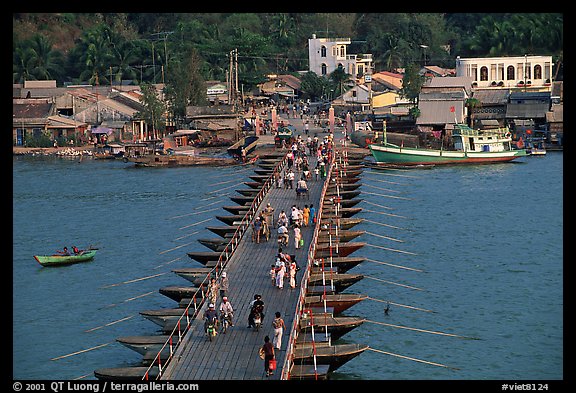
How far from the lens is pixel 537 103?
291 ft

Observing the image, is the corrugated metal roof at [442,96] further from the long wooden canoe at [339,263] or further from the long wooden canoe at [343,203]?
the long wooden canoe at [339,263]

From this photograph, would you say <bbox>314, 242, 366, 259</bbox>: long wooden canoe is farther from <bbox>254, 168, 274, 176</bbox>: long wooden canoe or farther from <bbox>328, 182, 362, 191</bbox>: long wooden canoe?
<bbox>254, 168, 274, 176</bbox>: long wooden canoe

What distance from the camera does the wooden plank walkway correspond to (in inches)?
1084

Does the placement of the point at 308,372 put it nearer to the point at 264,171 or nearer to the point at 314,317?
the point at 314,317

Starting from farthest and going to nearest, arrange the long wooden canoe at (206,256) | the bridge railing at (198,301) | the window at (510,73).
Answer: the window at (510,73) → the long wooden canoe at (206,256) → the bridge railing at (198,301)

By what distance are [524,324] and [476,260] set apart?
1010 centimetres

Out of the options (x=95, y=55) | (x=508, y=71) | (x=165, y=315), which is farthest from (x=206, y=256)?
(x=95, y=55)

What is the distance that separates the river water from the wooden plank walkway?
249 cm

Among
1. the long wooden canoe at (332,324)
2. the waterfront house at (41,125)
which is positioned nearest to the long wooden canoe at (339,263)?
the long wooden canoe at (332,324)

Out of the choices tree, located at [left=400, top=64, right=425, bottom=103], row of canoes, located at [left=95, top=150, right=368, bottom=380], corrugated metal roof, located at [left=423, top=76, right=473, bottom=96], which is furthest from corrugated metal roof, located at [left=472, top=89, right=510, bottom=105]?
row of canoes, located at [left=95, top=150, right=368, bottom=380]

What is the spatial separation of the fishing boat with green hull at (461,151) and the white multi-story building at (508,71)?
21.0m

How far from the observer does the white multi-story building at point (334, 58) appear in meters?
123
